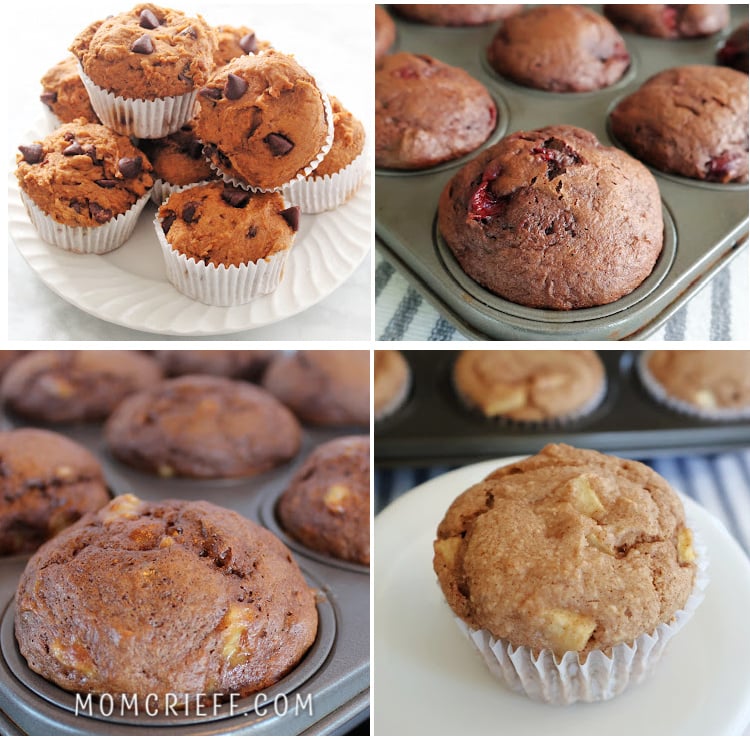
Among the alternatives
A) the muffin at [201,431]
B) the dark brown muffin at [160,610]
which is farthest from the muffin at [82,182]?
the dark brown muffin at [160,610]

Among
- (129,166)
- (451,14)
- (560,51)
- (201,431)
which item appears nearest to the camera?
(129,166)

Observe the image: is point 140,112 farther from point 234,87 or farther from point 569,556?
point 569,556

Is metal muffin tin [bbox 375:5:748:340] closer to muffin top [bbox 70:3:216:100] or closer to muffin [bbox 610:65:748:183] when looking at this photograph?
muffin [bbox 610:65:748:183]

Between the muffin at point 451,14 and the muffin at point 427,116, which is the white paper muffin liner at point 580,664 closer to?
the muffin at point 427,116

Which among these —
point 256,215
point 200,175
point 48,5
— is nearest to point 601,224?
point 256,215

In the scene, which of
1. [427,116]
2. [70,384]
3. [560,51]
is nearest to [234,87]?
[427,116]

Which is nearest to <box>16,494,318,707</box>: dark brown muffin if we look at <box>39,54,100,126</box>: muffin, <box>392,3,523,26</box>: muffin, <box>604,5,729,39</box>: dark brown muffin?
<box>39,54,100,126</box>: muffin

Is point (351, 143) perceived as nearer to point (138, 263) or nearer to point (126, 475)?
point (138, 263)
